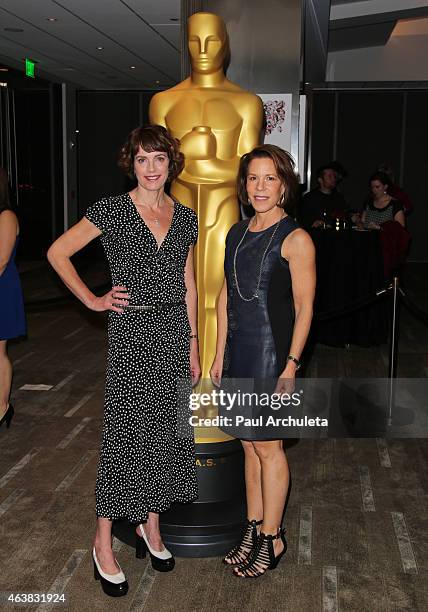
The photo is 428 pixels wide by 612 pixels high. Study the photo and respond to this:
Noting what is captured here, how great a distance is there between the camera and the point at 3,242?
12.6 feet

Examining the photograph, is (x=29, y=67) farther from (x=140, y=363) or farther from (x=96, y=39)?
(x=140, y=363)

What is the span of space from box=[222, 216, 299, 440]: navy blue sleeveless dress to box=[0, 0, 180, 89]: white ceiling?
15.9ft

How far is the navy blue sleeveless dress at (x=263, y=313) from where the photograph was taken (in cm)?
260

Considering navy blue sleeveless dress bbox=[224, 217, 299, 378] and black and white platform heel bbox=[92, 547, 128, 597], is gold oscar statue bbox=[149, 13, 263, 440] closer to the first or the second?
navy blue sleeveless dress bbox=[224, 217, 299, 378]

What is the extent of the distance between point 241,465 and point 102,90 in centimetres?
1117

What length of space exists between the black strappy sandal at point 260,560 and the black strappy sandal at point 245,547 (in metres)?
0.05

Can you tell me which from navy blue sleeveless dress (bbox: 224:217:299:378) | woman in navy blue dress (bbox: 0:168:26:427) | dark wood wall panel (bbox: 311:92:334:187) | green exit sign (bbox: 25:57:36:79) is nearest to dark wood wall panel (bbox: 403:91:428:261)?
dark wood wall panel (bbox: 311:92:334:187)

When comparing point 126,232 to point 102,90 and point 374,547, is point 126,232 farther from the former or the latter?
point 102,90

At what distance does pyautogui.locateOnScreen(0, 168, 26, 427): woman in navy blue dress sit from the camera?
385cm

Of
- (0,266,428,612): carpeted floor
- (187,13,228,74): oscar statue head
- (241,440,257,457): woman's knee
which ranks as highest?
(187,13,228,74): oscar statue head

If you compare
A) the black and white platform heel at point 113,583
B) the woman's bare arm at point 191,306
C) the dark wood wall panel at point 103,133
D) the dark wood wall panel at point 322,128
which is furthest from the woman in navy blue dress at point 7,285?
the dark wood wall panel at point 103,133

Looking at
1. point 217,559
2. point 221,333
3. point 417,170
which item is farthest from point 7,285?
point 417,170

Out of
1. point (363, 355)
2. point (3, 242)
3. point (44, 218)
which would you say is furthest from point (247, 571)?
point (44, 218)

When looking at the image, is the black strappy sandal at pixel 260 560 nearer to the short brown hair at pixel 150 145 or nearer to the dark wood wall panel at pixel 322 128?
the short brown hair at pixel 150 145
